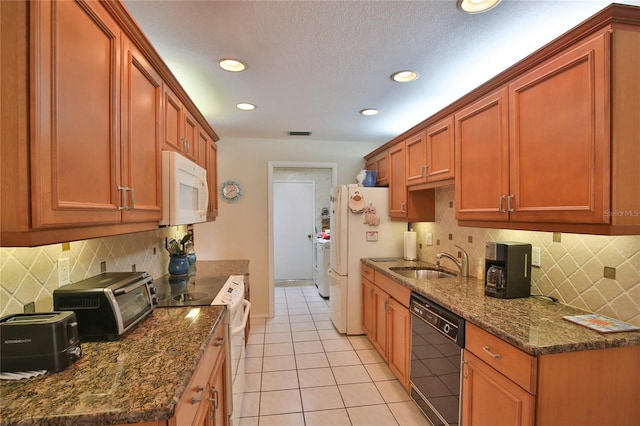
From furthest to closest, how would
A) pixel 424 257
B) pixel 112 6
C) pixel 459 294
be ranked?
pixel 424 257 < pixel 459 294 < pixel 112 6

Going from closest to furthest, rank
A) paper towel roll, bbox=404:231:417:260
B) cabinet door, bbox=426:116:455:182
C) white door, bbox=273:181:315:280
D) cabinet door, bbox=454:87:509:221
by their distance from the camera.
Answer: cabinet door, bbox=454:87:509:221, cabinet door, bbox=426:116:455:182, paper towel roll, bbox=404:231:417:260, white door, bbox=273:181:315:280

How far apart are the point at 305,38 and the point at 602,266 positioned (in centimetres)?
192

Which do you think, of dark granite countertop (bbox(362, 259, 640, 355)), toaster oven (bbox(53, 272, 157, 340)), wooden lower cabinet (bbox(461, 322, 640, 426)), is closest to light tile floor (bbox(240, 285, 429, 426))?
dark granite countertop (bbox(362, 259, 640, 355))

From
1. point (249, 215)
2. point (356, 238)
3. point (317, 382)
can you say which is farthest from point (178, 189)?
point (249, 215)

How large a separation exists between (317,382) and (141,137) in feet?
7.32

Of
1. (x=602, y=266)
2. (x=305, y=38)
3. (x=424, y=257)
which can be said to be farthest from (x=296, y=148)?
(x=602, y=266)

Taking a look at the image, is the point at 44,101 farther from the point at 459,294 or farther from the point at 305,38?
the point at 459,294

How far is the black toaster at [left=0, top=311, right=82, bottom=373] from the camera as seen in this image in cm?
94

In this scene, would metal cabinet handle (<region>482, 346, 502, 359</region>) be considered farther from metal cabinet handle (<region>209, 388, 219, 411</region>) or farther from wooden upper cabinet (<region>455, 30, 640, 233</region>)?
metal cabinet handle (<region>209, 388, 219, 411</region>)

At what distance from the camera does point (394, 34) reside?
1615 millimetres

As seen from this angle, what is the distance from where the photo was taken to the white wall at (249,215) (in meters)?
3.86

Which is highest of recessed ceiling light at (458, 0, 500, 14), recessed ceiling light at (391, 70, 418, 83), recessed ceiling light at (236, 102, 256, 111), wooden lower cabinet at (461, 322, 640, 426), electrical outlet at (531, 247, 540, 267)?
recessed ceiling light at (391, 70, 418, 83)

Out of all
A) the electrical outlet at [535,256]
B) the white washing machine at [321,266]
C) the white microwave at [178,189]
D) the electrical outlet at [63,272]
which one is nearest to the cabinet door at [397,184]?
the electrical outlet at [535,256]

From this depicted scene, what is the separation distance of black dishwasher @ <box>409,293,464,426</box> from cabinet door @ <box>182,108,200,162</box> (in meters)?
1.93
